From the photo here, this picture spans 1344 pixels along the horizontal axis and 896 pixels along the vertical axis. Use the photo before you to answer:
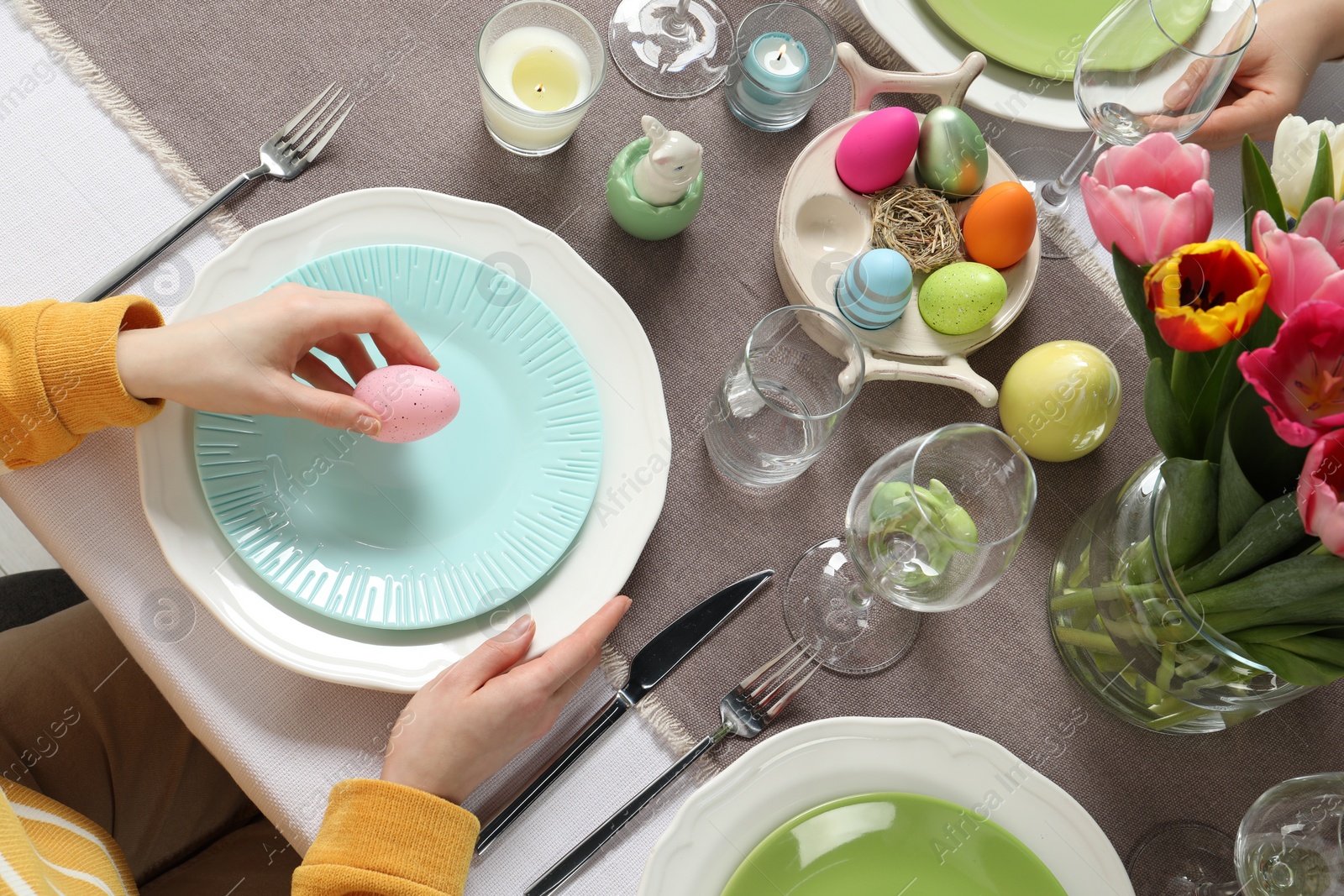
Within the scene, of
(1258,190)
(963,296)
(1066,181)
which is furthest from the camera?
(1066,181)

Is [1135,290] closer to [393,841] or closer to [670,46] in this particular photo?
[670,46]

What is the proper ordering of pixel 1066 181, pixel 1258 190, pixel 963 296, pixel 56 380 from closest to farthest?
pixel 1258 190
pixel 56 380
pixel 963 296
pixel 1066 181

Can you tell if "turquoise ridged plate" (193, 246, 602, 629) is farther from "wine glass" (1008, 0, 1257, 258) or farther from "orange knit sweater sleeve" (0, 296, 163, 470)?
"wine glass" (1008, 0, 1257, 258)

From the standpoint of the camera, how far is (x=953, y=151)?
770mm

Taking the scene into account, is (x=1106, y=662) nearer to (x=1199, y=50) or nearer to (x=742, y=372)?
(x=742, y=372)

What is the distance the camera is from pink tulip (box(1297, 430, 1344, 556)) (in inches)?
16.3

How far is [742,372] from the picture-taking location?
726 mm

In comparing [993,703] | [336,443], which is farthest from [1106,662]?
[336,443]

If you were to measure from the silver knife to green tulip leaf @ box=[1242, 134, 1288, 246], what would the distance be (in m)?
0.43

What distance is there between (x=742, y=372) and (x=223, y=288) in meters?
0.42

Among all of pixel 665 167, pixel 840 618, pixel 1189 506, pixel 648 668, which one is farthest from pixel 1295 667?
pixel 665 167

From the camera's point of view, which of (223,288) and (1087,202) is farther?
(223,288)

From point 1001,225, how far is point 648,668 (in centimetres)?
48

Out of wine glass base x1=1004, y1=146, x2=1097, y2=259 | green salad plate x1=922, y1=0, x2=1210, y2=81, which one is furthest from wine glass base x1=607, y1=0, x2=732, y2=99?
wine glass base x1=1004, y1=146, x2=1097, y2=259
